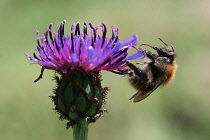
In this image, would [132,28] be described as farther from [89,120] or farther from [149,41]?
[89,120]

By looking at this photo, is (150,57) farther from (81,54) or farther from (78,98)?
(78,98)

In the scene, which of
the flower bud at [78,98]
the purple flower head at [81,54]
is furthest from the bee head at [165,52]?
the flower bud at [78,98]

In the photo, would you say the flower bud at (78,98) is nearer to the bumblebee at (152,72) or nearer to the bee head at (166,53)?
the bumblebee at (152,72)

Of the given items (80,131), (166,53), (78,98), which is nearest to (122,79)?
(166,53)

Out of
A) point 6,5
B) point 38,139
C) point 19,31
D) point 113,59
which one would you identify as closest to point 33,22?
point 19,31

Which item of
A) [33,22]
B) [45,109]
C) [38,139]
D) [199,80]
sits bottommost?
[38,139]

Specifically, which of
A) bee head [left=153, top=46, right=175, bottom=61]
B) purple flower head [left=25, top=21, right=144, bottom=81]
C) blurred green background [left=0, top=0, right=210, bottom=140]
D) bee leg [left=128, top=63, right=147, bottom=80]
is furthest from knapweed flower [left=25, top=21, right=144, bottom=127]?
blurred green background [left=0, top=0, right=210, bottom=140]

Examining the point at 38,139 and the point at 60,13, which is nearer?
the point at 38,139
